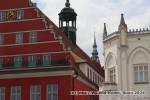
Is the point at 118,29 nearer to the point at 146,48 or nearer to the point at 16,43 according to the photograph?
the point at 146,48

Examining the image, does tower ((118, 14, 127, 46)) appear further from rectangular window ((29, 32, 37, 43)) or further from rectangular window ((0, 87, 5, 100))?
rectangular window ((0, 87, 5, 100))

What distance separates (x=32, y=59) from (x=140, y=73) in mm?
11620

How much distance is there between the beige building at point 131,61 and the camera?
146ft

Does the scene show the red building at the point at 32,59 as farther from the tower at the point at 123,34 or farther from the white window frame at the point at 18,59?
the tower at the point at 123,34

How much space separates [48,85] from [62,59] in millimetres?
3098

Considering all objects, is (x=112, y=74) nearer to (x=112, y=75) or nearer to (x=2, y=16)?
(x=112, y=75)

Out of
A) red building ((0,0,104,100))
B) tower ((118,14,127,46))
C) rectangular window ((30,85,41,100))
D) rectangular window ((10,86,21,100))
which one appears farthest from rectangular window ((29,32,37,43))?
tower ((118,14,127,46))

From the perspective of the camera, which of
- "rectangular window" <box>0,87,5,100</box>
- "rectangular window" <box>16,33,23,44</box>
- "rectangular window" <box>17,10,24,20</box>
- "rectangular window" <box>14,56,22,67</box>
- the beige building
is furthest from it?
Answer: "rectangular window" <box>17,10,24,20</box>

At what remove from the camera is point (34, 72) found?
46.5 meters

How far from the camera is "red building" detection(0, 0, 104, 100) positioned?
150 ft

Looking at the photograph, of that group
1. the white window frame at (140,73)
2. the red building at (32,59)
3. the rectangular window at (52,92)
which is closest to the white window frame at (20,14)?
the red building at (32,59)

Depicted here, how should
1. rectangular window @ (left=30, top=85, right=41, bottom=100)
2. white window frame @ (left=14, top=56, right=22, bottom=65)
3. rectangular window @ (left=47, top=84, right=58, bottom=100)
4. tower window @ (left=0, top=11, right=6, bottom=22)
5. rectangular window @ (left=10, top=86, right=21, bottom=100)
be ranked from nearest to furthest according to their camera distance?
rectangular window @ (left=47, top=84, right=58, bottom=100)
rectangular window @ (left=30, top=85, right=41, bottom=100)
rectangular window @ (left=10, top=86, right=21, bottom=100)
white window frame @ (left=14, top=56, right=22, bottom=65)
tower window @ (left=0, top=11, right=6, bottom=22)

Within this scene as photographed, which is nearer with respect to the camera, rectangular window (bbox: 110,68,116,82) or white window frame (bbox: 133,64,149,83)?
white window frame (bbox: 133,64,149,83)

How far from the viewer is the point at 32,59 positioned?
47375mm
